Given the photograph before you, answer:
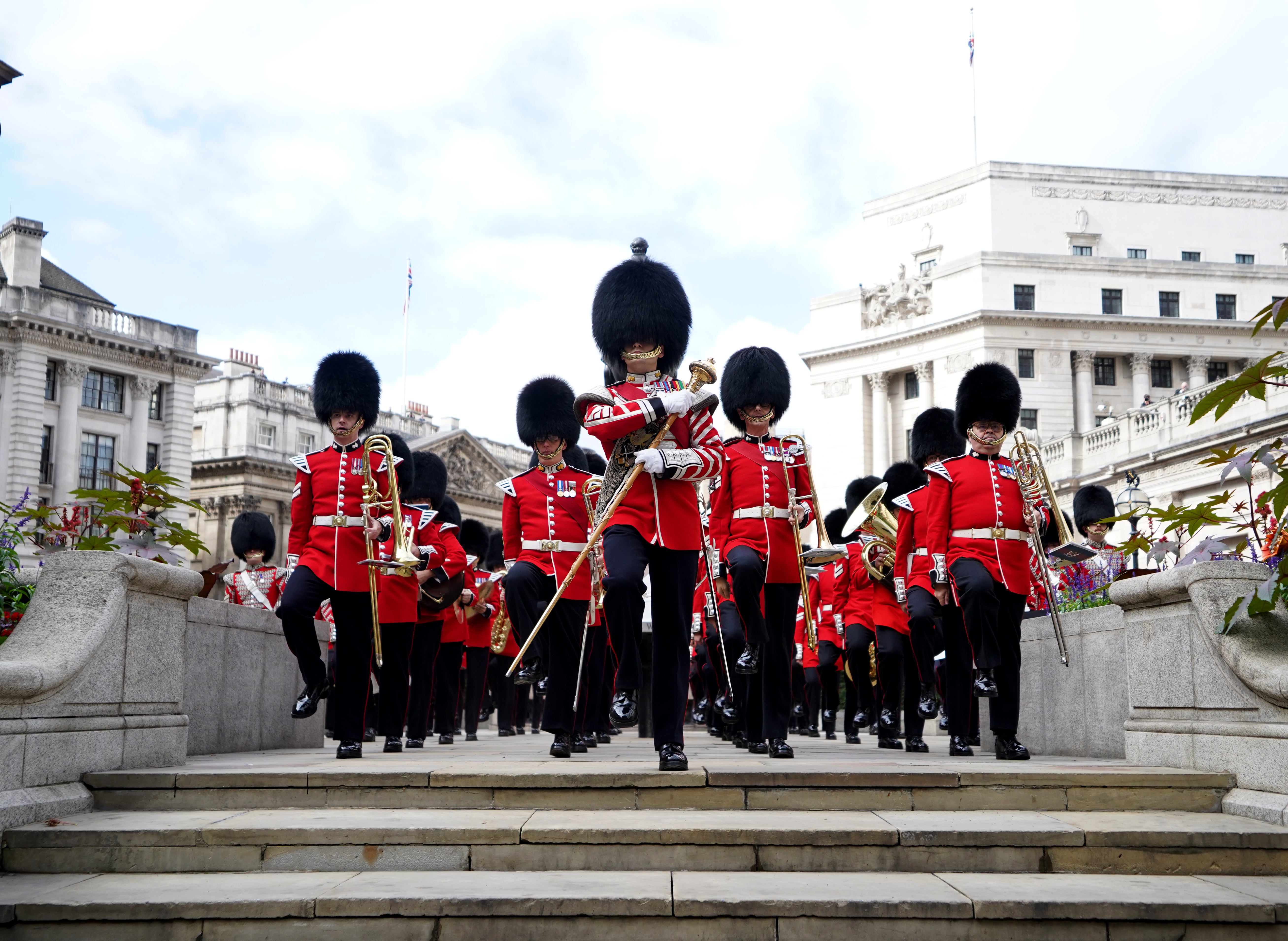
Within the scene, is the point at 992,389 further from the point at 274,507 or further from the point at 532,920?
the point at 274,507

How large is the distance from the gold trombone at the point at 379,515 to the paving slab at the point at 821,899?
11.7 feet

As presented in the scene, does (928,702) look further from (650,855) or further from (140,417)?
(140,417)

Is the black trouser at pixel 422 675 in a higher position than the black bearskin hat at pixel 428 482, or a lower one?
lower

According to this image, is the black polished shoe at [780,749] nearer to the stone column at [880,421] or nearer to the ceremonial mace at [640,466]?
the ceremonial mace at [640,466]

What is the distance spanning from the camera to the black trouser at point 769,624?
7.36 metres

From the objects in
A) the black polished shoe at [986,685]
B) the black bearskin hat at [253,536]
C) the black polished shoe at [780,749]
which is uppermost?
the black bearskin hat at [253,536]

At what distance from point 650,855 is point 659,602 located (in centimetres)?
173

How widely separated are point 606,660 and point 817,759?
2775 millimetres

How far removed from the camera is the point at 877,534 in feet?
32.3

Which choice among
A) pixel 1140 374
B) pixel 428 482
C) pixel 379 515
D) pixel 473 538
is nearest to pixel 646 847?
pixel 379 515

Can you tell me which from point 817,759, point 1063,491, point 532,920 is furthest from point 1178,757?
point 1063,491

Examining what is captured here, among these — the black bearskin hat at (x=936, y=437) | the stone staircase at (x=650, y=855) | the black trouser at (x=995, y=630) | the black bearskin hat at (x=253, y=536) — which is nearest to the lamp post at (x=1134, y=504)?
the black trouser at (x=995, y=630)

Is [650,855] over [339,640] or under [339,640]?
under

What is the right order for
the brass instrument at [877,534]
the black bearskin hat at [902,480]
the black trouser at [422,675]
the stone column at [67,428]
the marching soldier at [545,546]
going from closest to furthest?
the marching soldier at [545,546], the brass instrument at [877,534], the black trouser at [422,675], the black bearskin hat at [902,480], the stone column at [67,428]
